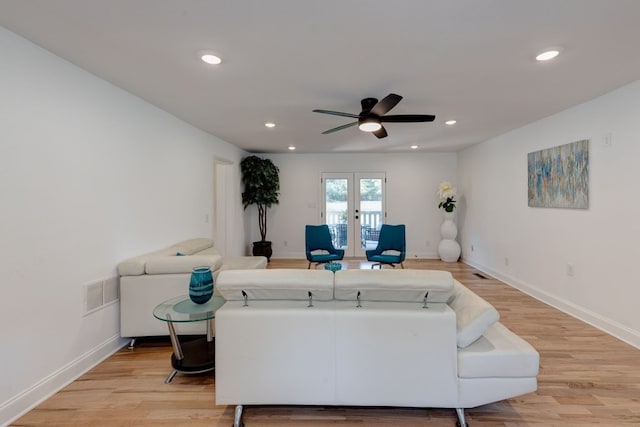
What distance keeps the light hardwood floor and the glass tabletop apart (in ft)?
1.72

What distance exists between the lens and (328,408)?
1.95 meters

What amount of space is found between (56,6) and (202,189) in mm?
2930

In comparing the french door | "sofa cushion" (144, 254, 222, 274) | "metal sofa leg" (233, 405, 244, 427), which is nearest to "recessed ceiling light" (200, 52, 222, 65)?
"sofa cushion" (144, 254, 222, 274)

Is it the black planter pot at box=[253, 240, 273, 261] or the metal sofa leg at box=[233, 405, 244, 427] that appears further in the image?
the black planter pot at box=[253, 240, 273, 261]

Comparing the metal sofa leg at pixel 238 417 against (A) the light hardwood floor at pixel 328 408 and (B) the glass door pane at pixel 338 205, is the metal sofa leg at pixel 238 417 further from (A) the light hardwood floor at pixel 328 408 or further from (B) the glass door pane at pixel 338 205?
(B) the glass door pane at pixel 338 205

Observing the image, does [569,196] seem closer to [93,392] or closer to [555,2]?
[555,2]

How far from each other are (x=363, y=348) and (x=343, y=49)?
1.90m

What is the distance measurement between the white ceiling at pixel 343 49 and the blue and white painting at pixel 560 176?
547mm

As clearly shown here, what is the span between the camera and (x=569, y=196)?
11.5ft

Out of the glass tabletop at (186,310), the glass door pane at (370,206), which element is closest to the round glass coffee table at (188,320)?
the glass tabletop at (186,310)

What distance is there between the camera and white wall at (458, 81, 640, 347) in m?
2.83

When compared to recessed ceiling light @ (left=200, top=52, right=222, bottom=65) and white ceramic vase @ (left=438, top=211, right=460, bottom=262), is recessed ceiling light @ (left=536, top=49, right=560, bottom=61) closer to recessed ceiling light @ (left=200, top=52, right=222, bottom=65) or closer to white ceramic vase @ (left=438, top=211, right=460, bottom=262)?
recessed ceiling light @ (left=200, top=52, right=222, bottom=65)

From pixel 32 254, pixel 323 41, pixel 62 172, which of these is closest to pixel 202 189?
pixel 62 172

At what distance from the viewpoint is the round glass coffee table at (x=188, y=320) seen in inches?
83.6
